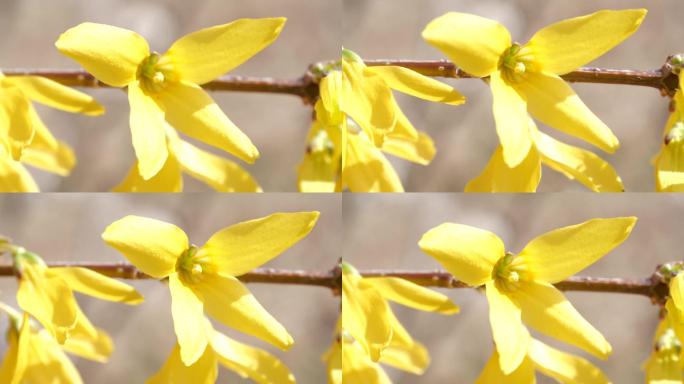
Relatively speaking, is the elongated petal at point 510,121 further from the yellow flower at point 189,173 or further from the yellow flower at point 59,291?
the yellow flower at point 59,291

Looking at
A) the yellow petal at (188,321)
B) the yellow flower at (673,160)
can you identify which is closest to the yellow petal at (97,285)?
the yellow petal at (188,321)

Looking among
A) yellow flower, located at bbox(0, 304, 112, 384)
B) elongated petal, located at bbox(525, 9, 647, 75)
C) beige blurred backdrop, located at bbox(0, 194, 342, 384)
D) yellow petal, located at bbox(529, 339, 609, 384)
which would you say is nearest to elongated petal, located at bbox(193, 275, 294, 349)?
beige blurred backdrop, located at bbox(0, 194, 342, 384)

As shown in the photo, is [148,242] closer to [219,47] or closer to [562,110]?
[219,47]

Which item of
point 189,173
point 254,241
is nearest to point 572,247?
point 254,241

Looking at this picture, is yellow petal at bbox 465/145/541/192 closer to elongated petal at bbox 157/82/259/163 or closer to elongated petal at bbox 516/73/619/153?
elongated petal at bbox 516/73/619/153

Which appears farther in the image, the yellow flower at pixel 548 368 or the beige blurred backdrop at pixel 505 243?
the beige blurred backdrop at pixel 505 243
